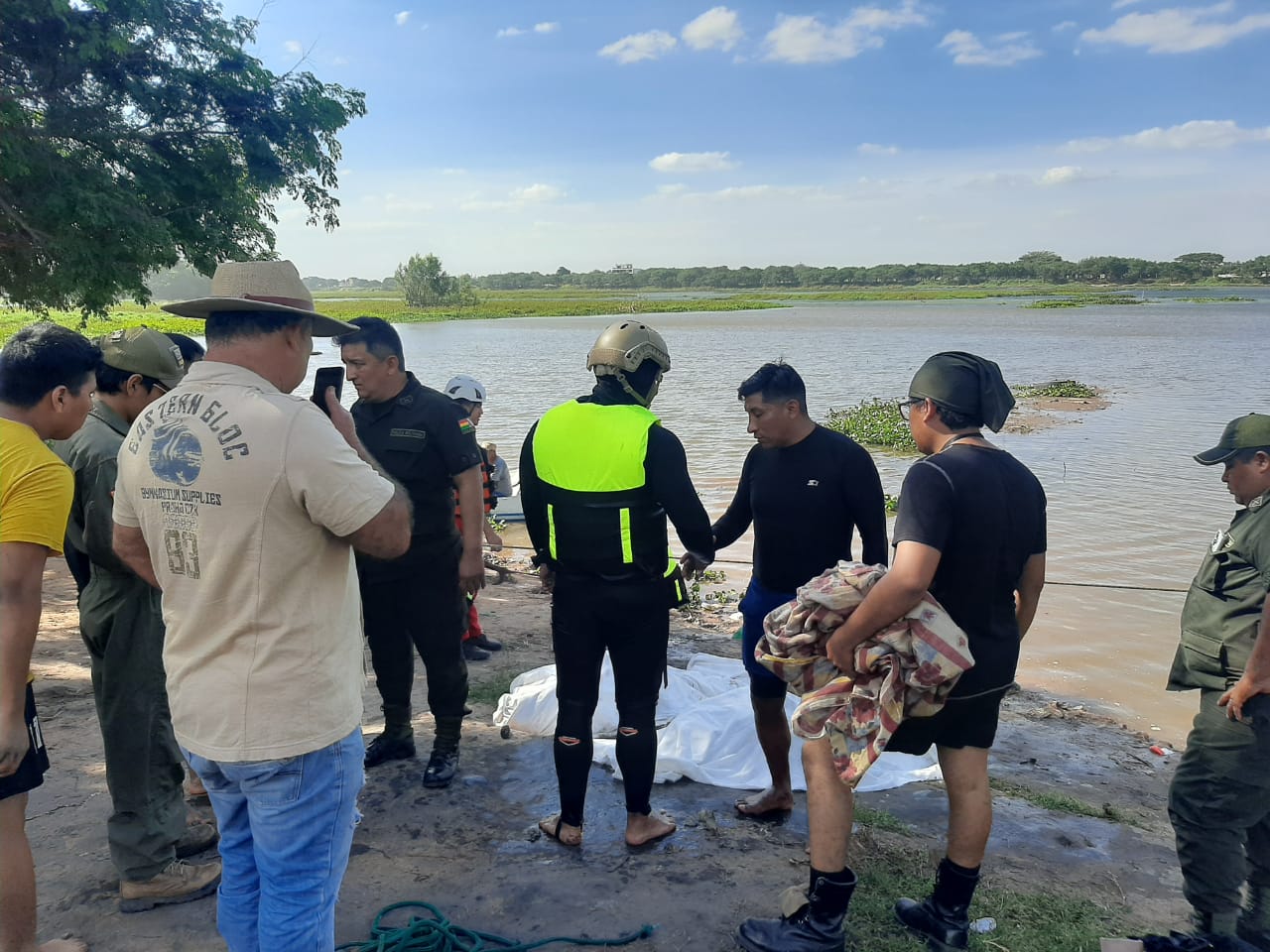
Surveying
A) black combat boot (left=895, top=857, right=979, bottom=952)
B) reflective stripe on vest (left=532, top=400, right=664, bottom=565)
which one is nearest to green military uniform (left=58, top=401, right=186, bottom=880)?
reflective stripe on vest (left=532, top=400, right=664, bottom=565)

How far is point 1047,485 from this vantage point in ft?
42.5

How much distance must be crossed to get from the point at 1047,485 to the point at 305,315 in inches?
509

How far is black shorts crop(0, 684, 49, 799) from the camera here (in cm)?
261

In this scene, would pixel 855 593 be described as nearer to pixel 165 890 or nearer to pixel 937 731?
pixel 937 731

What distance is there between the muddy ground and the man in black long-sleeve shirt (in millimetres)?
483

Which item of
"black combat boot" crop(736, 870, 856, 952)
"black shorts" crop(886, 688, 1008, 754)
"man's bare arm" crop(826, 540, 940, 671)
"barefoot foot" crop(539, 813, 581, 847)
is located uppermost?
"man's bare arm" crop(826, 540, 940, 671)

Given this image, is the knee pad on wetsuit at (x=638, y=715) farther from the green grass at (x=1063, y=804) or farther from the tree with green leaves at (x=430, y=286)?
the tree with green leaves at (x=430, y=286)

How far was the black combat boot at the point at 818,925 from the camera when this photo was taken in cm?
281

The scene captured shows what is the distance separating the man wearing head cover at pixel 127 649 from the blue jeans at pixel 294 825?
3.54 feet

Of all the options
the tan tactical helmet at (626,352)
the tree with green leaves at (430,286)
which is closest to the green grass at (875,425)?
the tan tactical helmet at (626,352)

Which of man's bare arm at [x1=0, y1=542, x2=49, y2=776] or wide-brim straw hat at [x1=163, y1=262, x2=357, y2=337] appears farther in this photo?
man's bare arm at [x1=0, y1=542, x2=49, y2=776]

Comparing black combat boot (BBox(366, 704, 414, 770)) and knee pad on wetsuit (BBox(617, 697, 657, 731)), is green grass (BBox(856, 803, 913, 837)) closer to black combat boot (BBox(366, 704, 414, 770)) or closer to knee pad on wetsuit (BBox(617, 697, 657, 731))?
knee pad on wetsuit (BBox(617, 697, 657, 731))

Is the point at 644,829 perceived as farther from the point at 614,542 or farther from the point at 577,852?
the point at 614,542

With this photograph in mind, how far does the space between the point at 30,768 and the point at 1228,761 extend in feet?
13.1
